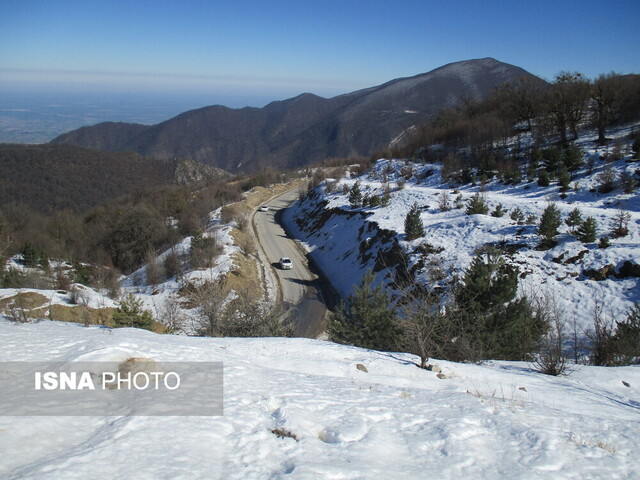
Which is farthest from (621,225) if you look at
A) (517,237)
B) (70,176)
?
(70,176)

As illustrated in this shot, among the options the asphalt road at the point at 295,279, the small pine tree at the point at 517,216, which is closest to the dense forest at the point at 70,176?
the asphalt road at the point at 295,279

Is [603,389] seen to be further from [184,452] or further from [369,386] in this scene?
[184,452]

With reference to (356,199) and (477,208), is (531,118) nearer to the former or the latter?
(356,199)

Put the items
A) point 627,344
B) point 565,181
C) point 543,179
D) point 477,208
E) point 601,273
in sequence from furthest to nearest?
1. point 543,179
2. point 565,181
3. point 477,208
4. point 601,273
5. point 627,344

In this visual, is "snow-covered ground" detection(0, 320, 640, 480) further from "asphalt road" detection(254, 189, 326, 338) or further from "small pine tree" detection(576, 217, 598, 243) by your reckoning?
"small pine tree" detection(576, 217, 598, 243)

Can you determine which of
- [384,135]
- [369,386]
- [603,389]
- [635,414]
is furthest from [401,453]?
[384,135]

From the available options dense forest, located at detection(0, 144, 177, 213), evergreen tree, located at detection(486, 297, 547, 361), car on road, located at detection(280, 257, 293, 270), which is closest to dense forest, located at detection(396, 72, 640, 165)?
car on road, located at detection(280, 257, 293, 270)
